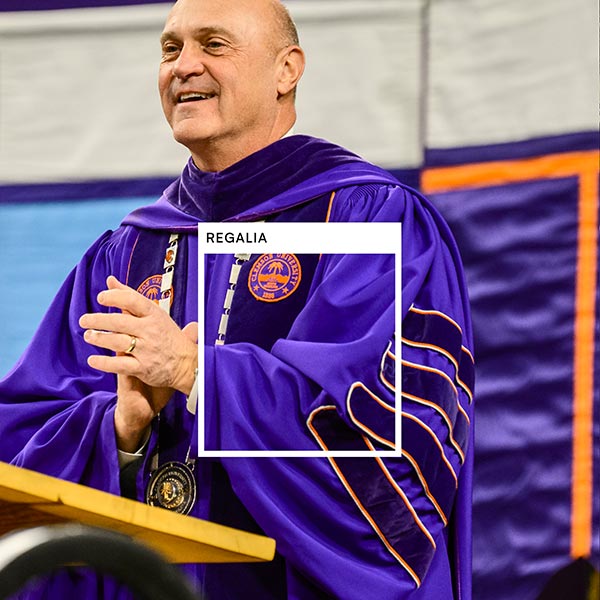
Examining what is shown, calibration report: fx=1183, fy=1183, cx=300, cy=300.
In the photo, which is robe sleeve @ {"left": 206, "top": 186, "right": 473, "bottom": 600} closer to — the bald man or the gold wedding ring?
the bald man

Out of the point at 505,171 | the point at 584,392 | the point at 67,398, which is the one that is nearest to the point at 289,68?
the point at 505,171

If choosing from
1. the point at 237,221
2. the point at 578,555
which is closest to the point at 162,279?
the point at 237,221

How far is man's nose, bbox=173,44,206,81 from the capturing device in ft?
9.27

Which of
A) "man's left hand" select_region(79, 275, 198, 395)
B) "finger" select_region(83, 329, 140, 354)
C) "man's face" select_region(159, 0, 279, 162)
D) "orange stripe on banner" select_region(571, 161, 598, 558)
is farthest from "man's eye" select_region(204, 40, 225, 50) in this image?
"orange stripe on banner" select_region(571, 161, 598, 558)

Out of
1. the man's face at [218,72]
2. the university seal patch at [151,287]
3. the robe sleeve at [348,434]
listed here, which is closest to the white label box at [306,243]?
the robe sleeve at [348,434]

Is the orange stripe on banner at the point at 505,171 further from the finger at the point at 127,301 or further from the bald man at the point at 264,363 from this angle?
the finger at the point at 127,301

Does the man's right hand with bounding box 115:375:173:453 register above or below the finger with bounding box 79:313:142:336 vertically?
below

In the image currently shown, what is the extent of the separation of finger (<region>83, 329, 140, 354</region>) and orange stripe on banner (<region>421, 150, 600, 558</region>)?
4.41 feet

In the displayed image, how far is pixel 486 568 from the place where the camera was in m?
3.16

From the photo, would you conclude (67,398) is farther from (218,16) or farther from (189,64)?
(218,16)

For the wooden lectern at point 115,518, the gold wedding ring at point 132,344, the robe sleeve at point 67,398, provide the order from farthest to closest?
the robe sleeve at point 67,398 < the gold wedding ring at point 132,344 < the wooden lectern at point 115,518

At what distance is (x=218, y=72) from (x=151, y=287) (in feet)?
1.78

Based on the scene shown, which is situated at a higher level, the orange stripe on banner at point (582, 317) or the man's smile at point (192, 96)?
the man's smile at point (192, 96)

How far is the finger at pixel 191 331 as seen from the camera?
2410mm
